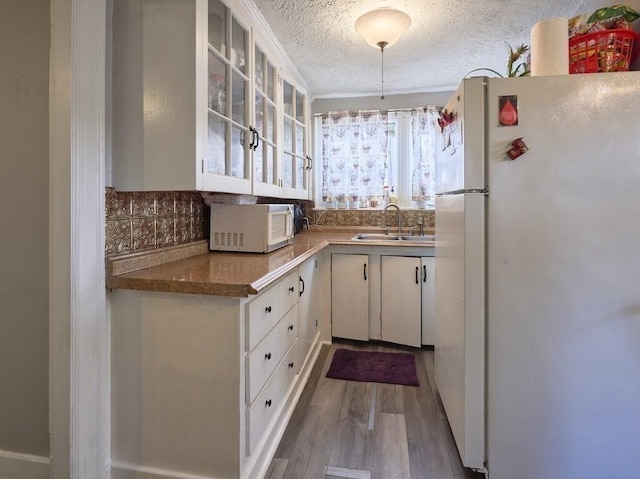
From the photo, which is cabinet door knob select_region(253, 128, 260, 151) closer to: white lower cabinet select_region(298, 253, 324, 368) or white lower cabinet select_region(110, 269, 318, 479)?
white lower cabinet select_region(298, 253, 324, 368)

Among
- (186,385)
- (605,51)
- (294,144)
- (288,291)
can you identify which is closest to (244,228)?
(288,291)

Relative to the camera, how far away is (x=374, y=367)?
2.36m

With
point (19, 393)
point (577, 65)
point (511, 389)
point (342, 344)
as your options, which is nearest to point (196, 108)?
point (19, 393)

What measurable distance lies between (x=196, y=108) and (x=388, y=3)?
4.06ft

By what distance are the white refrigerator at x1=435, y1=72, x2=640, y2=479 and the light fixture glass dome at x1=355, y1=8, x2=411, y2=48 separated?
0.83 m

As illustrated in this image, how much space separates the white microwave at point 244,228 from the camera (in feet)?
6.01

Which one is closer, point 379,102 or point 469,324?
point 469,324

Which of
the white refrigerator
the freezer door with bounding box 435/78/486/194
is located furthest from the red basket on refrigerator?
the freezer door with bounding box 435/78/486/194

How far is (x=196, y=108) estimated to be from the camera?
133 centimetres

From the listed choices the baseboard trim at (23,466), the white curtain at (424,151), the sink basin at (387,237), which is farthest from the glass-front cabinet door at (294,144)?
the baseboard trim at (23,466)

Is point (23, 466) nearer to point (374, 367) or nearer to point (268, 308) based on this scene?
point (268, 308)

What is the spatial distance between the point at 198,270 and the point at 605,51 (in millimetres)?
1826

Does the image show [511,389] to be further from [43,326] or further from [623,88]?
[43,326]

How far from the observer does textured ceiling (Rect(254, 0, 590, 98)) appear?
183cm
